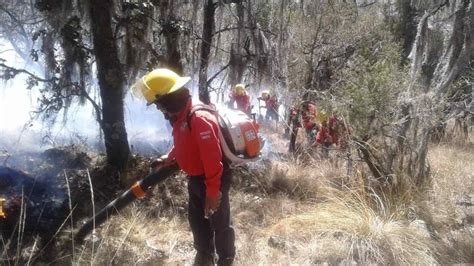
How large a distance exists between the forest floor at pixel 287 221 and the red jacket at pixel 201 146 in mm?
857

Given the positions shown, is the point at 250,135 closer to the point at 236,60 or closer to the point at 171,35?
the point at 171,35

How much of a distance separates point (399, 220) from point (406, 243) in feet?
1.50

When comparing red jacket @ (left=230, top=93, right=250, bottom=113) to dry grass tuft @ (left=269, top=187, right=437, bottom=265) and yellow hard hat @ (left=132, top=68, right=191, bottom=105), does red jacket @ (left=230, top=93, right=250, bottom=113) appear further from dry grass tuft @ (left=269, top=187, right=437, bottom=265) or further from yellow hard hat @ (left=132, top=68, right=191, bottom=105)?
yellow hard hat @ (left=132, top=68, right=191, bottom=105)

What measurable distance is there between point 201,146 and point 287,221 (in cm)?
194

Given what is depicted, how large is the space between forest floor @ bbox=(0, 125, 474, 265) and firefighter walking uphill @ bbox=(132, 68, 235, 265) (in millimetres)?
458

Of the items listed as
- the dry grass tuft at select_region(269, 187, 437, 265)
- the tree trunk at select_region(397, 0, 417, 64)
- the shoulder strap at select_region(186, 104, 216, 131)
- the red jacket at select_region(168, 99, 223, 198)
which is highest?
the tree trunk at select_region(397, 0, 417, 64)

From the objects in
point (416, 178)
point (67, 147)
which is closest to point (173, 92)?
point (416, 178)

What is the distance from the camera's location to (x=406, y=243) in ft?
13.2

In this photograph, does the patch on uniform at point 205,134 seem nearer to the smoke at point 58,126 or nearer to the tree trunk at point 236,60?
the smoke at point 58,126

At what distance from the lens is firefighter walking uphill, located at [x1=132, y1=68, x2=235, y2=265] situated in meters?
3.23

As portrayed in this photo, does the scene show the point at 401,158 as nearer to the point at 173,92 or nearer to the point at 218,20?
the point at 173,92

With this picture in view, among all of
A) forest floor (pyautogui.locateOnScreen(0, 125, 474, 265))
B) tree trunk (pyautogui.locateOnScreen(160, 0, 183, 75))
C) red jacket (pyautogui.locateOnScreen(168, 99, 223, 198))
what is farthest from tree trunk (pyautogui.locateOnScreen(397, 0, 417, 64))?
red jacket (pyautogui.locateOnScreen(168, 99, 223, 198))

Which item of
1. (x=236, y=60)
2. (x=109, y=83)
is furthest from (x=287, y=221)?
(x=236, y=60)

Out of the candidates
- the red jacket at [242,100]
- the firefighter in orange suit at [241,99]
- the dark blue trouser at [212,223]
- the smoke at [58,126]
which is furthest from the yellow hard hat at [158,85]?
the red jacket at [242,100]
